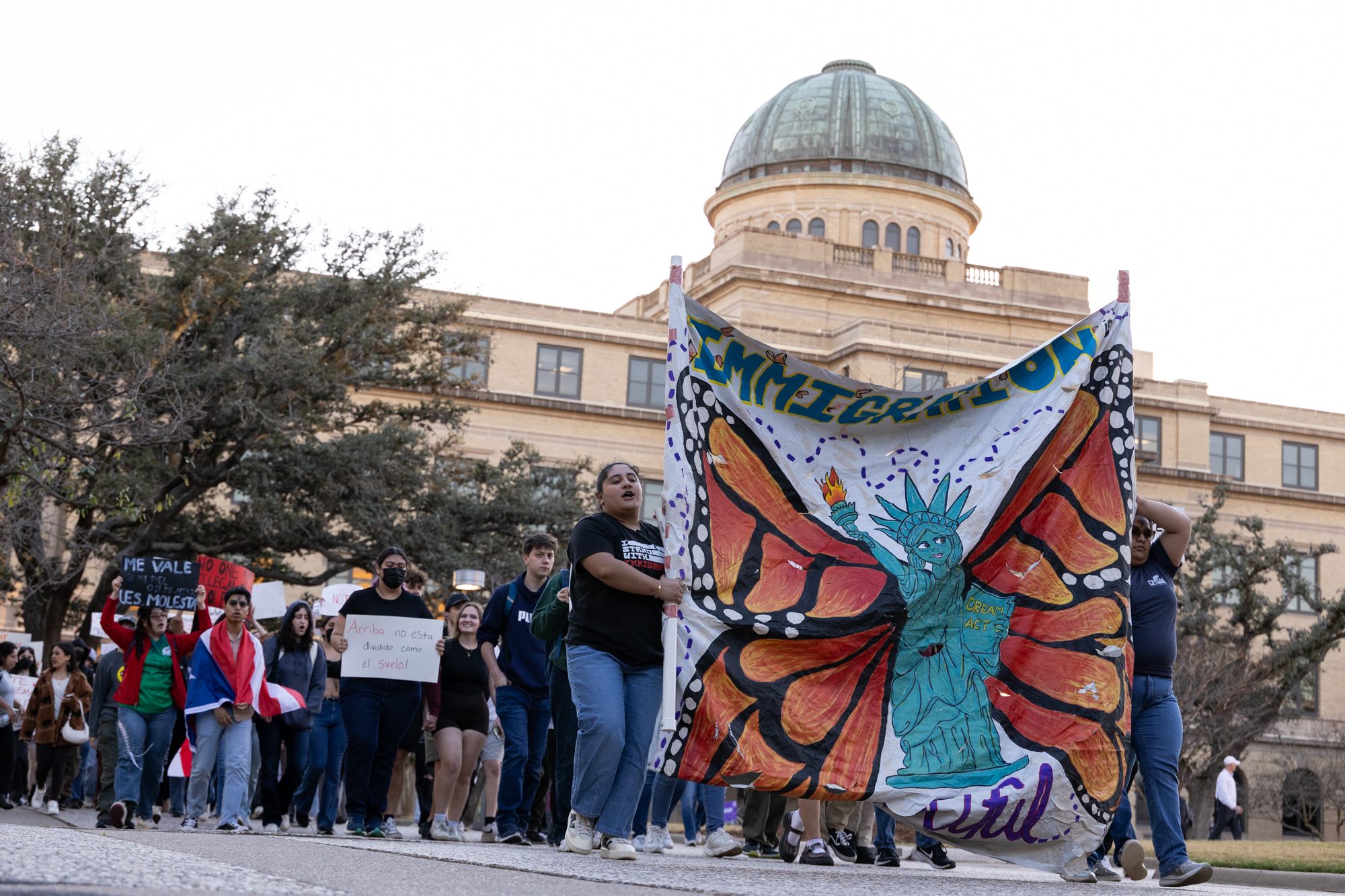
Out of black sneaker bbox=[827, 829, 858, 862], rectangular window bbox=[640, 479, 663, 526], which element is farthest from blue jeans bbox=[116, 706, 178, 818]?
rectangular window bbox=[640, 479, 663, 526]

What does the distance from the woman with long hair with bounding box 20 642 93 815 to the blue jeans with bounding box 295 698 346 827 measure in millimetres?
3467

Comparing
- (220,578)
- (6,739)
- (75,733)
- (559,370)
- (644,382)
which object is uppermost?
(559,370)

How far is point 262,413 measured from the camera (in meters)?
28.8

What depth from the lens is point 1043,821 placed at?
7945mm

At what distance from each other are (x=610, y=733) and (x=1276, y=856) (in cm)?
955

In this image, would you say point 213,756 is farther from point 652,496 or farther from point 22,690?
point 652,496

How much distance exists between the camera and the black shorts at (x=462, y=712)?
39.7ft

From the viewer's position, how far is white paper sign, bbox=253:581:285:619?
1733 cm

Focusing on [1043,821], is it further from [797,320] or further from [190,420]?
[797,320]

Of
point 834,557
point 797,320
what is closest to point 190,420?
A: point 834,557

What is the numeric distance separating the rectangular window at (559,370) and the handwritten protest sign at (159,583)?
4009 centimetres

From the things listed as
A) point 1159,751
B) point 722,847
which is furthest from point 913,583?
point 722,847

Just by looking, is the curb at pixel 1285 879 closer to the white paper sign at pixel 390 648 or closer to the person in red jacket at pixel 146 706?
the white paper sign at pixel 390 648

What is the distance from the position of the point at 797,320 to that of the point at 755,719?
174 ft
